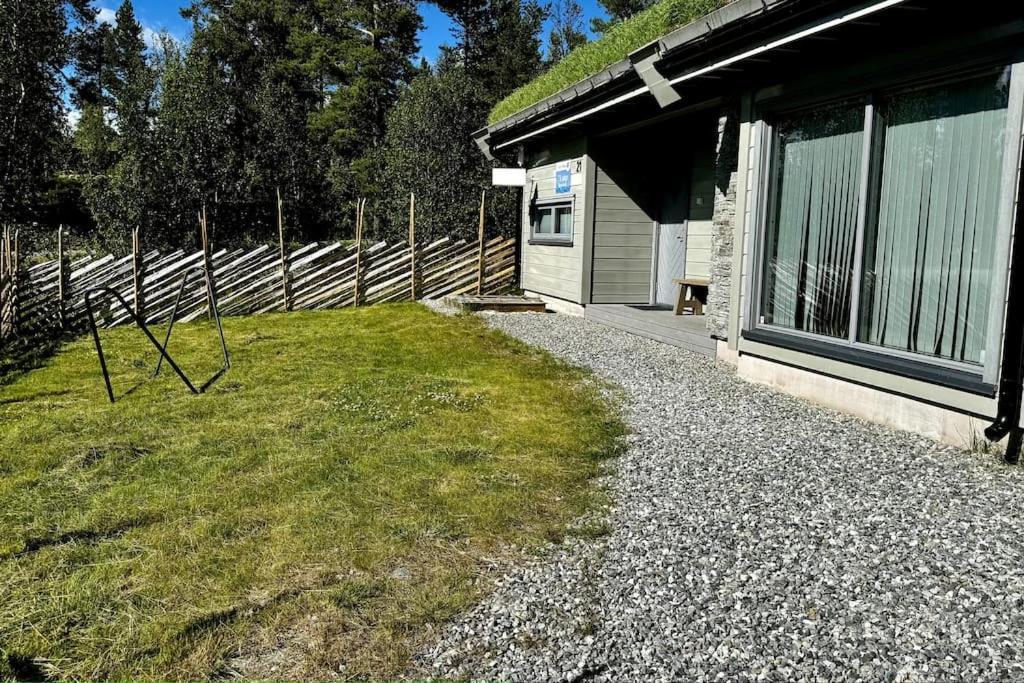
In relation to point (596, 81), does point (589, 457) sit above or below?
below

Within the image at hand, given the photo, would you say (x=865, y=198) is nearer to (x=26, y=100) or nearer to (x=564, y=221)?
(x=564, y=221)

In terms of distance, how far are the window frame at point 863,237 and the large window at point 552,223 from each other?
4.94 m

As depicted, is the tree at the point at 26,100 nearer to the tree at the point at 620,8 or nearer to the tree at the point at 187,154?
the tree at the point at 187,154

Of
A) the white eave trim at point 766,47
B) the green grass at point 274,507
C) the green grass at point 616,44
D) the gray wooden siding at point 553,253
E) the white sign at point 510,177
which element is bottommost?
the green grass at point 274,507

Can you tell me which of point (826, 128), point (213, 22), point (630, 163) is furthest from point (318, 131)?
point (826, 128)

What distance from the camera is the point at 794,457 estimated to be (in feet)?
14.5

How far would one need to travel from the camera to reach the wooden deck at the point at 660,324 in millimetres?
7809

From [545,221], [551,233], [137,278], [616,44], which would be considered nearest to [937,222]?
[616,44]

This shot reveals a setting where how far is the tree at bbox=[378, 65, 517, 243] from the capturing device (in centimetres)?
1609

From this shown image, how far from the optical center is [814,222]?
5.87m

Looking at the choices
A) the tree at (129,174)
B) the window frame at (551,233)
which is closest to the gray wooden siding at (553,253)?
the window frame at (551,233)

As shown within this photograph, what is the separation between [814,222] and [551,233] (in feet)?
21.3

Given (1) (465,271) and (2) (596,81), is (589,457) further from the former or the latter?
(1) (465,271)

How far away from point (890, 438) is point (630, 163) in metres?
6.77
